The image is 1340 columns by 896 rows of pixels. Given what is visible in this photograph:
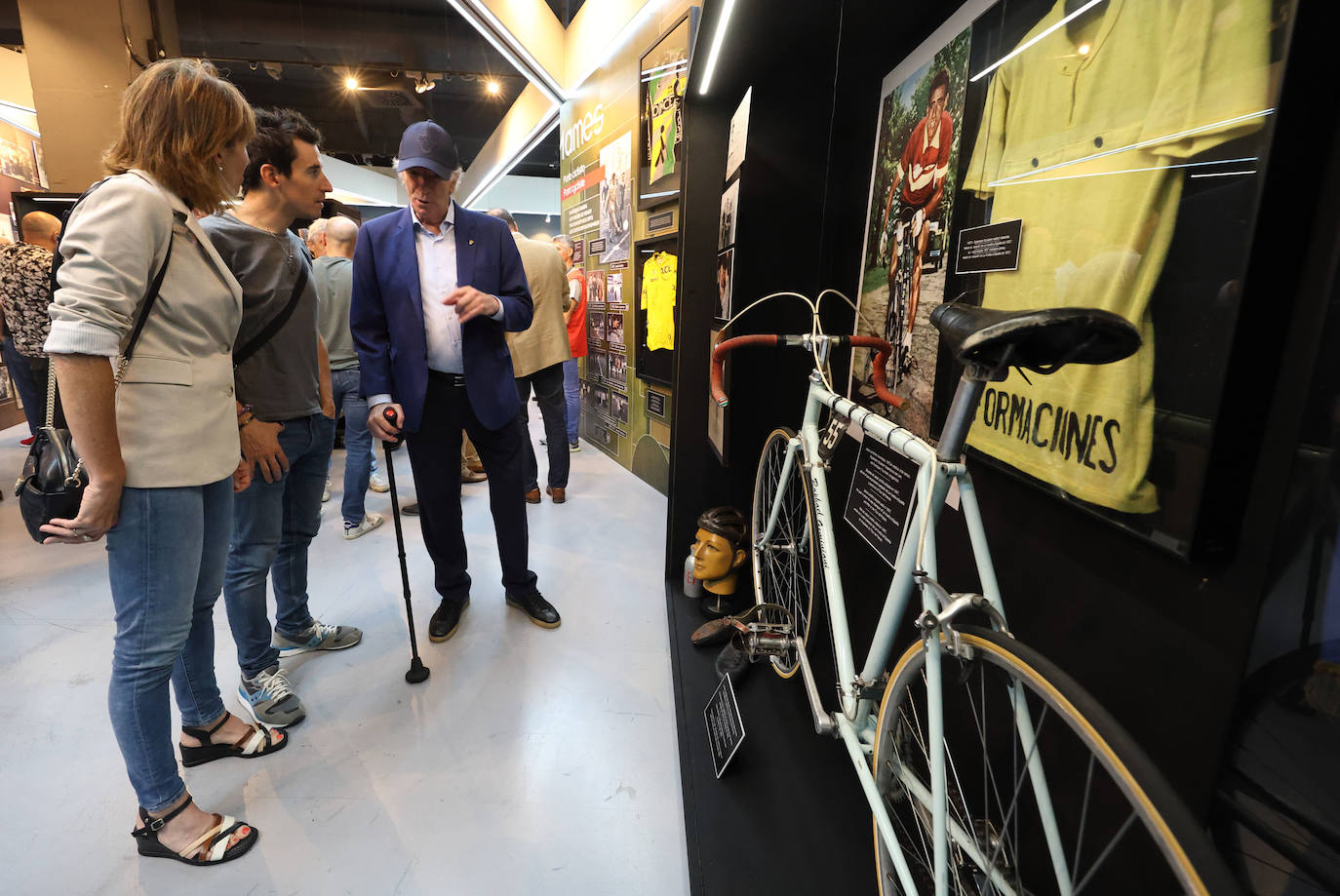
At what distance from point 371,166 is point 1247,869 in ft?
59.9

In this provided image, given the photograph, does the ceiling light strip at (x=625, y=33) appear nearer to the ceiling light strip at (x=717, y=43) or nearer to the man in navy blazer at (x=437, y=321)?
the ceiling light strip at (x=717, y=43)

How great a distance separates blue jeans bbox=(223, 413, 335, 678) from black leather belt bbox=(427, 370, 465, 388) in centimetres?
37

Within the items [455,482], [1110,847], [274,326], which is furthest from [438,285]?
[1110,847]

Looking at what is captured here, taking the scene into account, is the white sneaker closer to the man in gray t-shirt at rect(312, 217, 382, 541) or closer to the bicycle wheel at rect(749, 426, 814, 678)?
the man in gray t-shirt at rect(312, 217, 382, 541)

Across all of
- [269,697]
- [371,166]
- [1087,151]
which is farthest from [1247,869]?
[371,166]

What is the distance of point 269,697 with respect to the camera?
192cm

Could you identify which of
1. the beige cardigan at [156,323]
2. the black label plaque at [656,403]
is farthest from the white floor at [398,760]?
the black label plaque at [656,403]

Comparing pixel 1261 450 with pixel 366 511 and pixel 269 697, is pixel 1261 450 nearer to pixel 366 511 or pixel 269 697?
pixel 269 697

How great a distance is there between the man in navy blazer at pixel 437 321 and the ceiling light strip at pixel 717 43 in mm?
874

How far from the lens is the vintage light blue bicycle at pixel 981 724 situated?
630mm

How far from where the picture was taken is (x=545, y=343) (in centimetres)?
374

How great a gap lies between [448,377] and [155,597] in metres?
1.10

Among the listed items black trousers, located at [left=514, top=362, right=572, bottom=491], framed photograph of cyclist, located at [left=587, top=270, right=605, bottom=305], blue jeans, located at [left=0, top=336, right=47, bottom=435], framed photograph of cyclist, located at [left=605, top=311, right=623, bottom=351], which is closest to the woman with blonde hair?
black trousers, located at [left=514, top=362, right=572, bottom=491]

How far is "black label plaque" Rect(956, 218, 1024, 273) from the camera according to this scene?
3.53ft
